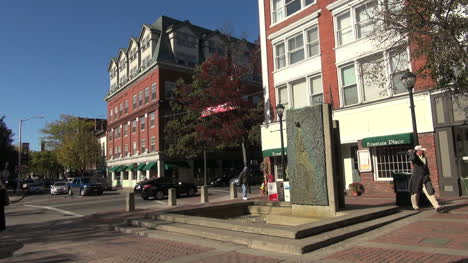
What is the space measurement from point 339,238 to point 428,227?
2.36 m

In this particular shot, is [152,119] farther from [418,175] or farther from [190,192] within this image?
[418,175]

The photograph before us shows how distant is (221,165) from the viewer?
159 feet

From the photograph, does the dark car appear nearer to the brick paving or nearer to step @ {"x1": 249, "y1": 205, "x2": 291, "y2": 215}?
step @ {"x1": 249, "y1": 205, "x2": 291, "y2": 215}

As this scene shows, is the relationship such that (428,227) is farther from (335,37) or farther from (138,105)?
(138,105)

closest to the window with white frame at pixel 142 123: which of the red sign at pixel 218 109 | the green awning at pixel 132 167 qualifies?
the green awning at pixel 132 167

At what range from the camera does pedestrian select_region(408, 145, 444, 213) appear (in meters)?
10.3

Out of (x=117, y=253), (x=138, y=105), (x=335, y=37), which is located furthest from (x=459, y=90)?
(x=138, y=105)

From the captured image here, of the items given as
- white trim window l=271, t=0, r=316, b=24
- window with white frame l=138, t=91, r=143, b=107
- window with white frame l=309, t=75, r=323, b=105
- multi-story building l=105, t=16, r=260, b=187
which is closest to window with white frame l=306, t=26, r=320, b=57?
window with white frame l=309, t=75, r=323, b=105

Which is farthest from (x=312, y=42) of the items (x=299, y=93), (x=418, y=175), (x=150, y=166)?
(x=150, y=166)

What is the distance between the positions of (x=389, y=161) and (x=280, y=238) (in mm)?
12603

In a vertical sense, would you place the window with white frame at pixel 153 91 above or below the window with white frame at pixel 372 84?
above

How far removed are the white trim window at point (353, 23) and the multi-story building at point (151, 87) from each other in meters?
20.3

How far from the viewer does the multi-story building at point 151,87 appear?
4422cm

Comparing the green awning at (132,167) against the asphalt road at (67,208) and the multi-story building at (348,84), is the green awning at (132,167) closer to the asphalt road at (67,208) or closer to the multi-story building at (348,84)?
the asphalt road at (67,208)
